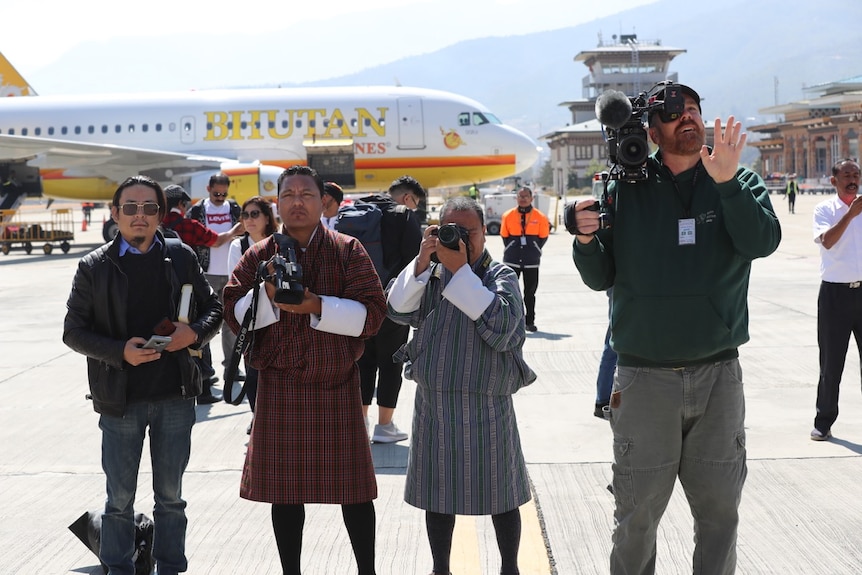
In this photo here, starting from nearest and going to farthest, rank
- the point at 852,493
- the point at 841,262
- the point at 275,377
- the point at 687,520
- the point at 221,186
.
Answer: the point at 275,377 < the point at 687,520 < the point at 852,493 < the point at 841,262 < the point at 221,186

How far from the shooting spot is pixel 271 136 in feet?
91.5

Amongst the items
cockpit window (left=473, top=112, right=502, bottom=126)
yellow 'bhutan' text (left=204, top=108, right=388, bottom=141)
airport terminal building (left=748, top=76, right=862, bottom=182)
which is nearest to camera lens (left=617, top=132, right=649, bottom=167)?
yellow 'bhutan' text (left=204, top=108, right=388, bottom=141)

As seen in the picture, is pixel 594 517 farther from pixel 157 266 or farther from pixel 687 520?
pixel 157 266

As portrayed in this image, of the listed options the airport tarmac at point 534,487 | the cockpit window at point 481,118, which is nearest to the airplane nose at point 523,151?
the cockpit window at point 481,118

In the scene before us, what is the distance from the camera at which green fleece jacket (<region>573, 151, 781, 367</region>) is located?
11.3ft

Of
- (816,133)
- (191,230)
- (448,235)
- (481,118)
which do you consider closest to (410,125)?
(481,118)

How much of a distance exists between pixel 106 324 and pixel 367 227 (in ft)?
8.58

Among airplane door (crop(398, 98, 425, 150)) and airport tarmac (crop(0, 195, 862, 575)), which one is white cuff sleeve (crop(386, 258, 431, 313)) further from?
airplane door (crop(398, 98, 425, 150))

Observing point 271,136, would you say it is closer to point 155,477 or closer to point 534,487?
point 534,487

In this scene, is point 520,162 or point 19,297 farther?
point 520,162

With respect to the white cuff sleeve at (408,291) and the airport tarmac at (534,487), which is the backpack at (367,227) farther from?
the white cuff sleeve at (408,291)

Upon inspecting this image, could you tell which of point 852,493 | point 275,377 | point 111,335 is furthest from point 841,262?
point 111,335

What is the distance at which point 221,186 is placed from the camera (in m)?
8.91

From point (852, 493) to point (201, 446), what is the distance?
4.18 m
